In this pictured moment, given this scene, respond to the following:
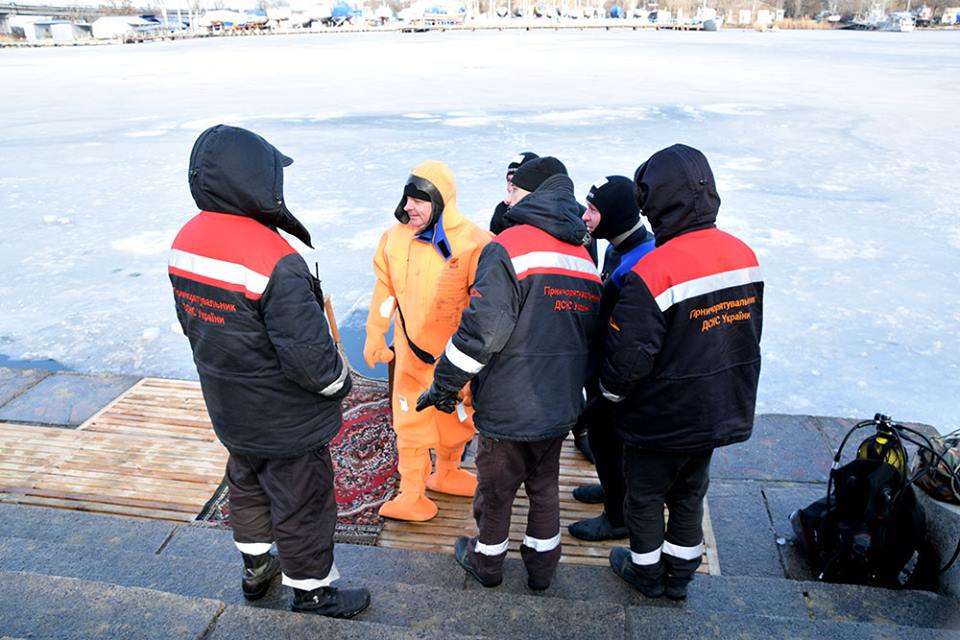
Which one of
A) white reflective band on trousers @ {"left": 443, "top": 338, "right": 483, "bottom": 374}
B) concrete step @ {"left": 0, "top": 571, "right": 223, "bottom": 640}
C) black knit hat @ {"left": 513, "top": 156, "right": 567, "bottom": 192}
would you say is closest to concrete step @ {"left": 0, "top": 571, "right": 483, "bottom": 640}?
concrete step @ {"left": 0, "top": 571, "right": 223, "bottom": 640}

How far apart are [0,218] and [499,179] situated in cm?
558

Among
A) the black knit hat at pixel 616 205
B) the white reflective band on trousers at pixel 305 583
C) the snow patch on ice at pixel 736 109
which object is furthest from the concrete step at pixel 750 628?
the snow patch on ice at pixel 736 109

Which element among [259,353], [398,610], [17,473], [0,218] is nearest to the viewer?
[259,353]

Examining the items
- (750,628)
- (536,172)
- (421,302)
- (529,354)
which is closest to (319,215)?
(421,302)

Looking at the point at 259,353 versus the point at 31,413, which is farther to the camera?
the point at 31,413

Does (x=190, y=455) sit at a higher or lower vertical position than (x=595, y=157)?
lower

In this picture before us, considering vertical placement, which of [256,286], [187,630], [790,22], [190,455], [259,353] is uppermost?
[790,22]

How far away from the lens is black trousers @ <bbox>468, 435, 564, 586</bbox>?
2.43 metres

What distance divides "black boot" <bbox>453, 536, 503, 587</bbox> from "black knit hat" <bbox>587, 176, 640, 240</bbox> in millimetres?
1373

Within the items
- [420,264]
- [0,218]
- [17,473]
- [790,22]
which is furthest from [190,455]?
[790,22]

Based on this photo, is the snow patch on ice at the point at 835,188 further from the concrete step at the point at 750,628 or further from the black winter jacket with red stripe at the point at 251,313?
the black winter jacket with red stripe at the point at 251,313

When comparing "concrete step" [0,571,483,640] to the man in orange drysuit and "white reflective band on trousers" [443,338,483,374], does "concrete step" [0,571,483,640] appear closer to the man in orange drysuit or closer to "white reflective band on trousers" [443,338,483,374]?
"white reflective band on trousers" [443,338,483,374]

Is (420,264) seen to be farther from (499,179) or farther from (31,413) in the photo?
(499,179)

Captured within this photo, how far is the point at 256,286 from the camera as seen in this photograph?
193 cm
